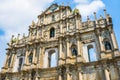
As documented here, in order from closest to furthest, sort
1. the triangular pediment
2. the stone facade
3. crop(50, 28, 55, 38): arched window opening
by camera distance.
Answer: the stone facade → crop(50, 28, 55, 38): arched window opening → the triangular pediment

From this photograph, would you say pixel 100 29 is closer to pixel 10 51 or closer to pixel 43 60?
pixel 43 60

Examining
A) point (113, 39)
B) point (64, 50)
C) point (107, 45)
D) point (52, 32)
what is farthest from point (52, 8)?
point (113, 39)

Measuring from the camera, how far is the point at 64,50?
19516mm

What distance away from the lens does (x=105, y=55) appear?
17.0 m

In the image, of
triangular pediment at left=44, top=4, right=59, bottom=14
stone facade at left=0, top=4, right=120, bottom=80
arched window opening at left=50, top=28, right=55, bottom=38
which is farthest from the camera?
triangular pediment at left=44, top=4, right=59, bottom=14

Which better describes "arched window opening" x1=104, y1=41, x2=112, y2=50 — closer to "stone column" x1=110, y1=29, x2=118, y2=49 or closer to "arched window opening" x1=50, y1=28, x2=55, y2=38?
"stone column" x1=110, y1=29, x2=118, y2=49

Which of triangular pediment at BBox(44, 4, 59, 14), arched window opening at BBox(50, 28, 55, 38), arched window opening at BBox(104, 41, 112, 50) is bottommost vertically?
arched window opening at BBox(104, 41, 112, 50)

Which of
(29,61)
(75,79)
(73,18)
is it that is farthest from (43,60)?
(73,18)

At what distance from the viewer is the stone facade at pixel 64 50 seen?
55.3 ft

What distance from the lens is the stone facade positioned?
55.3 feet

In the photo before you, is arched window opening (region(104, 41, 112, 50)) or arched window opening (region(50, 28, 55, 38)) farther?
arched window opening (region(50, 28, 55, 38))

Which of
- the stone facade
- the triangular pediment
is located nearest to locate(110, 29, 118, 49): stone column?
the stone facade

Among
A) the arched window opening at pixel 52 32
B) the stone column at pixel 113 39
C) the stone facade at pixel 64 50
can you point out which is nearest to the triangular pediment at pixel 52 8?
the stone facade at pixel 64 50

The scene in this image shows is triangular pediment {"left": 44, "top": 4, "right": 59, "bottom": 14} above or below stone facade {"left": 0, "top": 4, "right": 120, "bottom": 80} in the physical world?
above
